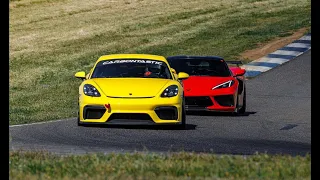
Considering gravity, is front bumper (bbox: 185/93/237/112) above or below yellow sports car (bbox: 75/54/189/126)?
below

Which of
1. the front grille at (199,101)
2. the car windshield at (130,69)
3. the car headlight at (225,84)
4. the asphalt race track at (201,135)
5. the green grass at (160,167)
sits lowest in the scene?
the asphalt race track at (201,135)

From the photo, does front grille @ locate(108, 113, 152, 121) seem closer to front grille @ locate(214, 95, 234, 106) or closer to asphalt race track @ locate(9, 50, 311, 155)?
asphalt race track @ locate(9, 50, 311, 155)

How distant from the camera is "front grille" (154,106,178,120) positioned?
17.1m

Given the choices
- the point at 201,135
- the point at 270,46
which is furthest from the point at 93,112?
the point at 270,46

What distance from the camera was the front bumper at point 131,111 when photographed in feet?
55.6

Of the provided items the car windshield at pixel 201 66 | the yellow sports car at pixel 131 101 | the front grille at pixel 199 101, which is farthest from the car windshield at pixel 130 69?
the car windshield at pixel 201 66

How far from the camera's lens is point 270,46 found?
36719mm

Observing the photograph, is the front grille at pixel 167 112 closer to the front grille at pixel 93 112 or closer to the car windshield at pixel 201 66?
the front grille at pixel 93 112

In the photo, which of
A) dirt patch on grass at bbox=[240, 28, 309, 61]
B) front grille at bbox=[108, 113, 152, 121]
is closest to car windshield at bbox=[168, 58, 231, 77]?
front grille at bbox=[108, 113, 152, 121]

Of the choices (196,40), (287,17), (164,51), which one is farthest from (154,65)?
(287,17)

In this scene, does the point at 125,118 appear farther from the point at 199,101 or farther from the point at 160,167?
the point at 160,167

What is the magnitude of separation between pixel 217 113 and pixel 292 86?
6.16 meters

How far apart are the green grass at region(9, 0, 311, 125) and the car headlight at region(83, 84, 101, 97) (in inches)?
212

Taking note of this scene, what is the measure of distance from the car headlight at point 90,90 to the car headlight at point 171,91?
1055mm
